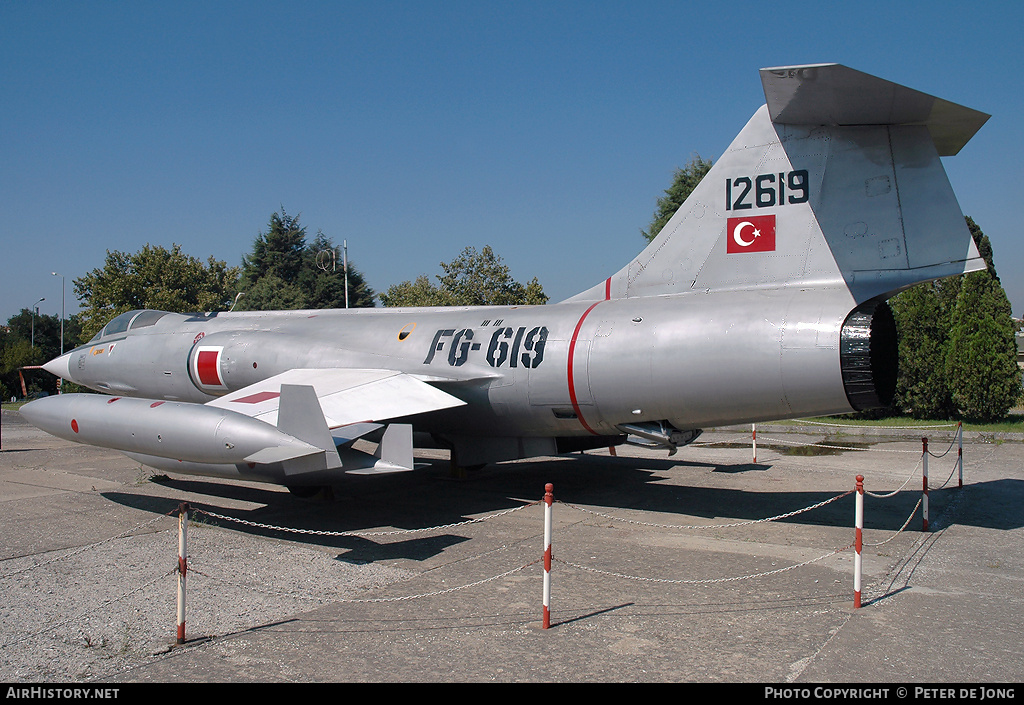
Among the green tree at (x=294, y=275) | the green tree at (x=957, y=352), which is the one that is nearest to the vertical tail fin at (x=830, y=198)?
the green tree at (x=957, y=352)

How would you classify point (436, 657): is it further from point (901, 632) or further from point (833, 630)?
point (901, 632)

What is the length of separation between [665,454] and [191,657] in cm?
1112

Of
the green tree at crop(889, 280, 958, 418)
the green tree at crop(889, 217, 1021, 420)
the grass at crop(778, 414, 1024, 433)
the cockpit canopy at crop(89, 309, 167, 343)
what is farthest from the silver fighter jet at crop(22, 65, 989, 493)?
the green tree at crop(889, 280, 958, 418)

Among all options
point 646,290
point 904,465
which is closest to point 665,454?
point 904,465

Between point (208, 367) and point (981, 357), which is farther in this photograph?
point (981, 357)

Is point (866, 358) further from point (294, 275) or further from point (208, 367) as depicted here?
point (294, 275)

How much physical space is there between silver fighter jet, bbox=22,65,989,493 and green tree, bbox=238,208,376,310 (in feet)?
86.8

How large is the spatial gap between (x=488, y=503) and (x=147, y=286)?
112 ft

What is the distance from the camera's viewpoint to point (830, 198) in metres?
7.29

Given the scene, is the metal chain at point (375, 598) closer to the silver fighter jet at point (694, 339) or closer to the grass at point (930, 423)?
the silver fighter jet at point (694, 339)

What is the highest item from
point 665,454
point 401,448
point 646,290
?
point 646,290

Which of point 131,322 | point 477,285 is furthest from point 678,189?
point 131,322

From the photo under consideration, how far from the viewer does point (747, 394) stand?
7109 millimetres

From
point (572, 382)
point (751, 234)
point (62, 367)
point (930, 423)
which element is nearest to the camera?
point (751, 234)
